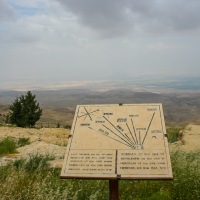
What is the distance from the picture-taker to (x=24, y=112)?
136ft

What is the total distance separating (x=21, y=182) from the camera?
6.75 metres

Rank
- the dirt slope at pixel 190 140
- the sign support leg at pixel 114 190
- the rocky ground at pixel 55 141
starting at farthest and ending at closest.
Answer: the dirt slope at pixel 190 140, the rocky ground at pixel 55 141, the sign support leg at pixel 114 190

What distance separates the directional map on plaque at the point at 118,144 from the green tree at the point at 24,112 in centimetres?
3552

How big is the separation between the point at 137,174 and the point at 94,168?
2.20 feet

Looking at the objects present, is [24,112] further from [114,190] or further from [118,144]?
[114,190]

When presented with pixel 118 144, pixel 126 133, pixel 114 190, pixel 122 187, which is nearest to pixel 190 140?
pixel 122 187

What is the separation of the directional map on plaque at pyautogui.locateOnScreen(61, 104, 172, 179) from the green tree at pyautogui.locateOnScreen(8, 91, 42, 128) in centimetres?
3552

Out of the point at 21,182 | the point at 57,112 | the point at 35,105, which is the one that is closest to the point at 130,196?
the point at 21,182

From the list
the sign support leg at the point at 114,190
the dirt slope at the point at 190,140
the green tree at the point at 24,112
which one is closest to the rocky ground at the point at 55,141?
the dirt slope at the point at 190,140

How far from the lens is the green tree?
135 ft

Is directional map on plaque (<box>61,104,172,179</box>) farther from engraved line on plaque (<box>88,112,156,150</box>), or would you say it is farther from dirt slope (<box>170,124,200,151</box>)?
dirt slope (<box>170,124,200,151</box>)

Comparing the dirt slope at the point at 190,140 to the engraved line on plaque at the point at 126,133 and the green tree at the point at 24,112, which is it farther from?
the green tree at the point at 24,112

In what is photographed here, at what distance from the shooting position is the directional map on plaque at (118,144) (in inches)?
209

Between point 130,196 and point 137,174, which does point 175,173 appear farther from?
point 137,174
